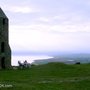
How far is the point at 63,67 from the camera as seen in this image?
3137 inches

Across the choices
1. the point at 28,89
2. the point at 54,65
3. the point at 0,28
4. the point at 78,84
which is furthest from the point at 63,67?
the point at 28,89

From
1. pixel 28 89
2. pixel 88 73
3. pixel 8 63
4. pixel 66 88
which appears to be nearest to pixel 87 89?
pixel 66 88

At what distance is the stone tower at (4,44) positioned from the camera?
86312 millimetres

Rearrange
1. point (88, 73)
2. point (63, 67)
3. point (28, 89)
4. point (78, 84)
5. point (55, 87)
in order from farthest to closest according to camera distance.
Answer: point (63, 67) < point (88, 73) < point (78, 84) < point (55, 87) < point (28, 89)

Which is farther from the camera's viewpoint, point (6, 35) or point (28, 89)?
point (6, 35)

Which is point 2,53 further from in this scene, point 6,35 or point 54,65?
point 54,65

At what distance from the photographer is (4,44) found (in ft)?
286

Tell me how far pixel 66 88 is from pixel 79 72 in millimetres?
23173

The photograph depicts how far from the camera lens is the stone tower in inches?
3398

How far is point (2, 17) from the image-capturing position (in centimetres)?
8644

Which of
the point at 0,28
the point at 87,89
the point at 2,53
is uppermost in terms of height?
the point at 0,28

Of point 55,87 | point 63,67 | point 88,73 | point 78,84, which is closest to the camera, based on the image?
point 55,87

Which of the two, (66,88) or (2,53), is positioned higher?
(2,53)

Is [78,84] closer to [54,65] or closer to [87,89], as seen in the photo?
[87,89]
